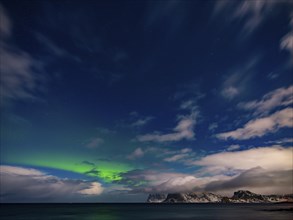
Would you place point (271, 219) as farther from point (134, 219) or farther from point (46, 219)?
point (46, 219)

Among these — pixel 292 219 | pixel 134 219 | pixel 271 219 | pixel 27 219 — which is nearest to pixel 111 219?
pixel 134 219

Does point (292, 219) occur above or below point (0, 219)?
below

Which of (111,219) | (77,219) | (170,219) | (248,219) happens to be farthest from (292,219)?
(77,219)

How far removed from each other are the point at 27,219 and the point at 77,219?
24152 millimetres

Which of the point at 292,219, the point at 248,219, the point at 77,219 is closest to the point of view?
the point at 292,219

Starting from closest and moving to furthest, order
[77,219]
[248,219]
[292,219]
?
[292,219]
[248,219]
[77,219]

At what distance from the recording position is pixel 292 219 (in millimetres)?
87875

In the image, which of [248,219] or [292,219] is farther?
[248,219]

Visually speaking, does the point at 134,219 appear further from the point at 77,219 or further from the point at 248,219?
the point at 248,219

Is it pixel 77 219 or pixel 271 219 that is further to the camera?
Result: pixel 77 219

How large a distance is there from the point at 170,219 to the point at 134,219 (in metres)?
16.8

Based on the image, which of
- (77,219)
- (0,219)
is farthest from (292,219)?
(0,219)

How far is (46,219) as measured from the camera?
10450 cm

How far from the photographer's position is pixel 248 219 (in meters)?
94.8
